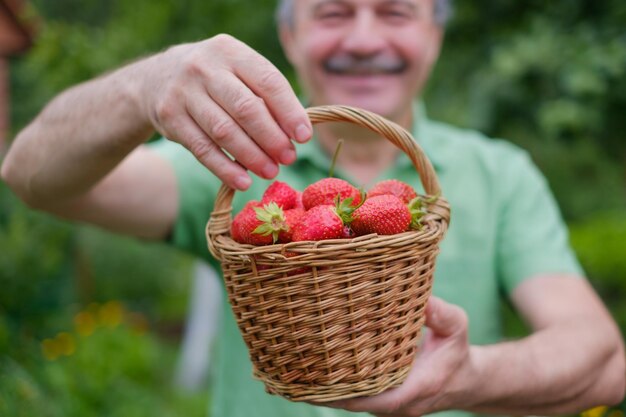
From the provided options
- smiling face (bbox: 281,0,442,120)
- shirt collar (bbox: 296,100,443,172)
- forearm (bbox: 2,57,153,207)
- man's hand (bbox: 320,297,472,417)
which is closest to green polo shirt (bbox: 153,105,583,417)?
shirt collar (bbox: 296,100,443,172)

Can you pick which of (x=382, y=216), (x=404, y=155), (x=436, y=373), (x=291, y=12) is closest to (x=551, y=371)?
(x=436, y=373)

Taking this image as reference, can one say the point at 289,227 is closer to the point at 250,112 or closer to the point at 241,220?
the point at 241,220

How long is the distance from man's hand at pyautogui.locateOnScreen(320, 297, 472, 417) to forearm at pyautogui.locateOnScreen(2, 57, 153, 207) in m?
0.71

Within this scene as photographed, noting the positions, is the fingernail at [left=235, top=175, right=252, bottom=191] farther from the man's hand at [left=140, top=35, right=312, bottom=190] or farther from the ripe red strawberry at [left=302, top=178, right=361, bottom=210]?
the ripe red strawberry at [left=302, top=178, right=361, bottom=210]

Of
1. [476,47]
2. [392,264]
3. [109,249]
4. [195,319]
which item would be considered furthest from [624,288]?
[109,249]

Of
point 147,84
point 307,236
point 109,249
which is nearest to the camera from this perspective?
point 307,236

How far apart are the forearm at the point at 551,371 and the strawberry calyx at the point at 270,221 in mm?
563

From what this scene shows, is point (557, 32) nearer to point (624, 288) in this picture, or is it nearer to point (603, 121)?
point (603, 121)

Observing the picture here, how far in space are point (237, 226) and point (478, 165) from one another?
1128 mm

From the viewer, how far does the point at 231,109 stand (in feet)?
4.30

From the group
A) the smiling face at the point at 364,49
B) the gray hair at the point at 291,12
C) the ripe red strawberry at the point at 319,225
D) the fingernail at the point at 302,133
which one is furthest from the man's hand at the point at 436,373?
the gray hair at the point at 291,12

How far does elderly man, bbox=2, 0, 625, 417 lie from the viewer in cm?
136

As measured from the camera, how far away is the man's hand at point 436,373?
4.71 ft

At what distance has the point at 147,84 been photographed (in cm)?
146
